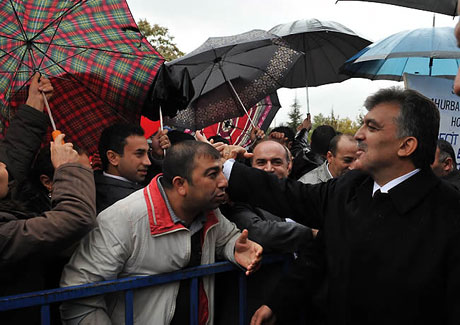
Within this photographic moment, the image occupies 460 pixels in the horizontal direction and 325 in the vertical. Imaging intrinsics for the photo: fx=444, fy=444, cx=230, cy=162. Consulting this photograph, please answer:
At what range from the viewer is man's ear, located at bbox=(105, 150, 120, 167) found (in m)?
3.52

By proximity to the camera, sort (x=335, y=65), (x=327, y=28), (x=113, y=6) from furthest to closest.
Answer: (x=335, y=65) < (x=327, y=28) < (x=113, y=6)

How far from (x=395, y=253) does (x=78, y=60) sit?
2291 mm

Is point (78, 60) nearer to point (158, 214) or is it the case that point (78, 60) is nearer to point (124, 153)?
point (124, 153)

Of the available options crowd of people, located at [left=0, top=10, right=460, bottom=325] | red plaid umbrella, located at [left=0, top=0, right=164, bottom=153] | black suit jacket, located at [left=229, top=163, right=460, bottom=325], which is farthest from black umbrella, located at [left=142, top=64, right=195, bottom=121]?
black suit jacket, located at [left=229, top=163, right=460, bottom=325]

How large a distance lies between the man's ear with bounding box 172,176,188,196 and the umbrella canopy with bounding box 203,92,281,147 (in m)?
3.87

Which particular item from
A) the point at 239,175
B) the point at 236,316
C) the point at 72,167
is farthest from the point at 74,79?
the point at 236,316

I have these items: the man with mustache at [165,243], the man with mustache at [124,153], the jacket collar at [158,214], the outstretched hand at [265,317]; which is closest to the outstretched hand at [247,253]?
the man with mustache at [165,243]

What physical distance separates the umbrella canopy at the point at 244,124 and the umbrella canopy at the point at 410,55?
4.06 ft

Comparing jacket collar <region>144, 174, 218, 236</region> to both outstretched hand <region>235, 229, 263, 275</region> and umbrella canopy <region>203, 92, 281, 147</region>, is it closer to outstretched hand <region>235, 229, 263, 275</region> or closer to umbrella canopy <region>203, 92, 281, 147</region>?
outstretched hand <region>235, 229, 263, 275</region>

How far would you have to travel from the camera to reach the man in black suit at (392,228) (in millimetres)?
1948

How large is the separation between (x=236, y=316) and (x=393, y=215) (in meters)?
1.23

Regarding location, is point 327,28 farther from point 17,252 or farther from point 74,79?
point 17,252

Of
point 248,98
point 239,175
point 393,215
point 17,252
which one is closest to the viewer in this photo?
point 17,252

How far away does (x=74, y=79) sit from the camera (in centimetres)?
304
